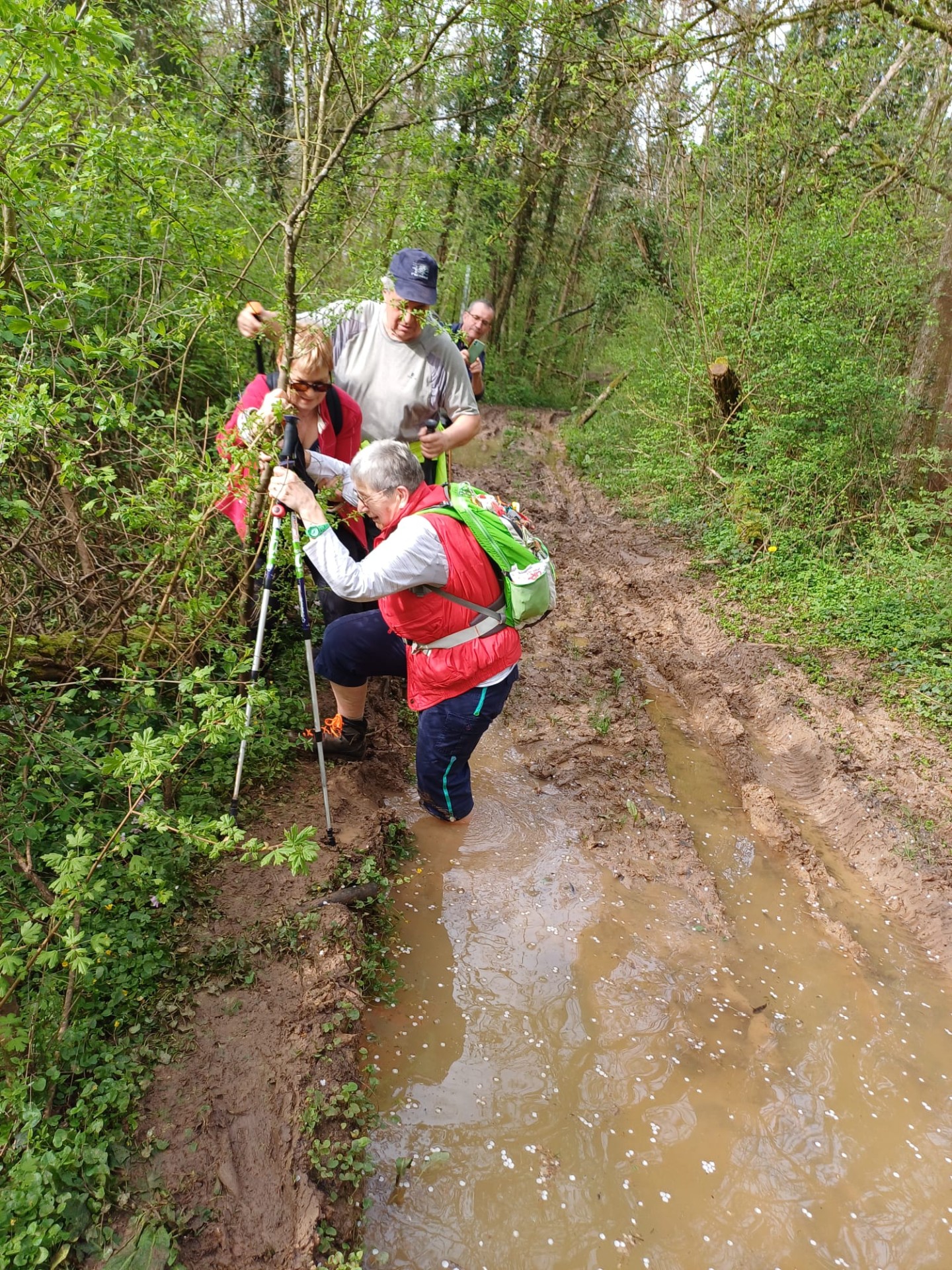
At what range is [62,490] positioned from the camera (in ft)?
11.1

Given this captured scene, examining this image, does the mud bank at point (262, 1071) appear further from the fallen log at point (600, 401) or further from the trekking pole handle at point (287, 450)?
the fallen log at point (600, 401)

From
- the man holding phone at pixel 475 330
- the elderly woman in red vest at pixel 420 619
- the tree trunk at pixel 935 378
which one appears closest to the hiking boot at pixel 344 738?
the elderly woman in red vest at pixel 420 619

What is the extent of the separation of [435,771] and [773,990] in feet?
6.75

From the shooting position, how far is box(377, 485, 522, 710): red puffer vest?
3143mm

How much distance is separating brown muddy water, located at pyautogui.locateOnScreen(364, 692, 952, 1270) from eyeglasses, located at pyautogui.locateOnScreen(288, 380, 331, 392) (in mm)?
2512

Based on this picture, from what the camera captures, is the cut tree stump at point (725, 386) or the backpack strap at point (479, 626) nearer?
the backpack strap at point (479, 626)

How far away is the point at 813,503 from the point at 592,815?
5457 millimetres

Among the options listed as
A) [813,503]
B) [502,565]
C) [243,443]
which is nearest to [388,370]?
[502,565]

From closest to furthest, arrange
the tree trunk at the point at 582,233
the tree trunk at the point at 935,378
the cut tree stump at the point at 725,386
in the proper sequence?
the tree trunk at the point at 935,378
the cut tree stump at the point at 725,386
the tree trunk at the point at 582,233

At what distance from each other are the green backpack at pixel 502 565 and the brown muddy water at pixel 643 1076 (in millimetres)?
1577

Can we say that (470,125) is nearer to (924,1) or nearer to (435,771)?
(924,1)

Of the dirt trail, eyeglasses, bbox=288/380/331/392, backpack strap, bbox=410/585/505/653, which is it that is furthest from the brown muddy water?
eyeglasses, bbox=288/380/331/392

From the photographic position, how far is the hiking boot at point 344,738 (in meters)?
4.17

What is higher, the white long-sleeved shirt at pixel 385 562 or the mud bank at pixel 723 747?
the white long-sleeved shirt at pixel 385 562
